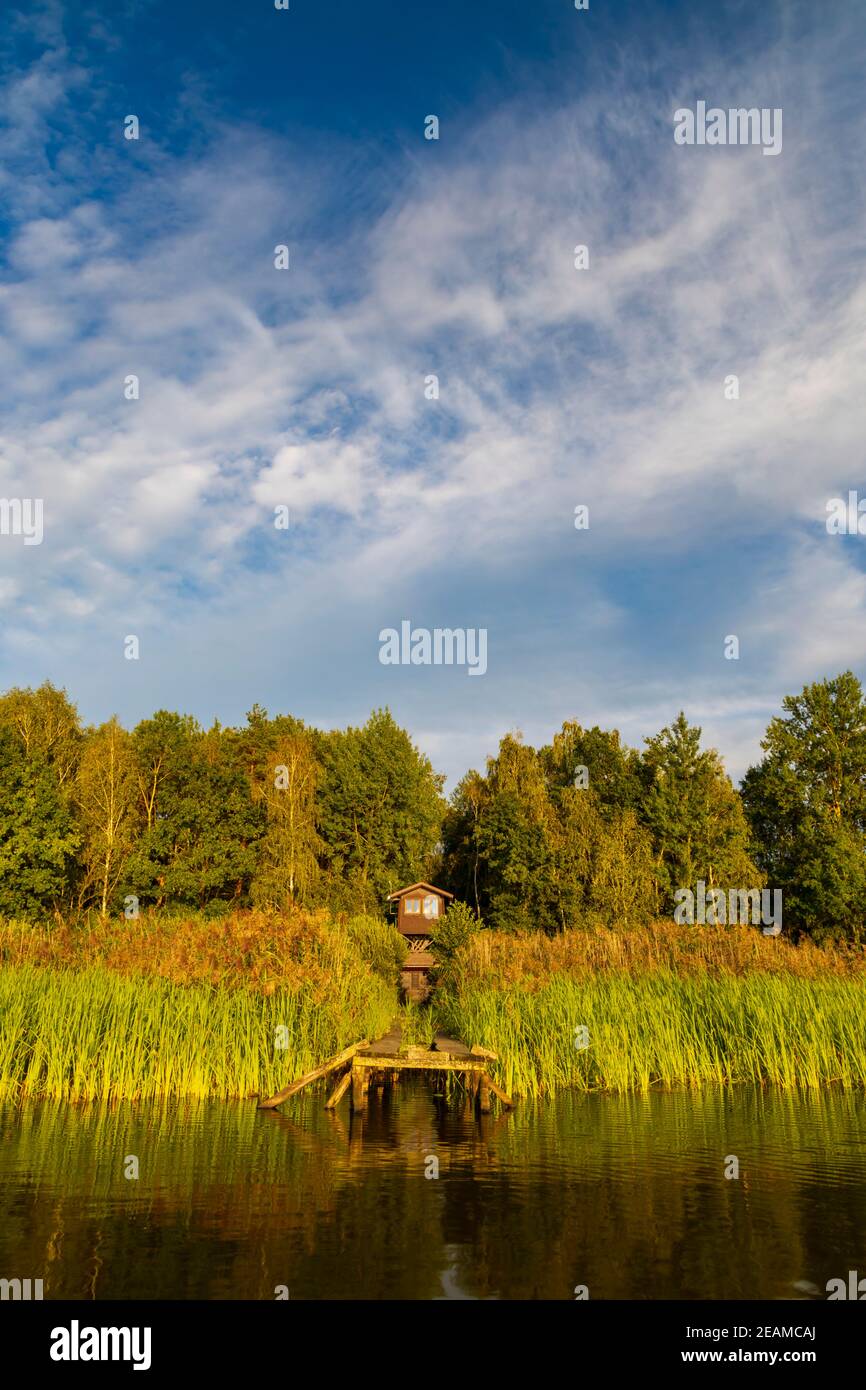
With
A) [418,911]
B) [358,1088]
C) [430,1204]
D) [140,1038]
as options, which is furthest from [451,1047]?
[418,911]

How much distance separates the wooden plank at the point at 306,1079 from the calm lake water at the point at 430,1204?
0.36m

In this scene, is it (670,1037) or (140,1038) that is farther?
(670,1037)

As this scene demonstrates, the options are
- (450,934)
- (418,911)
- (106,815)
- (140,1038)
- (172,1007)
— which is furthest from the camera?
(418,911)

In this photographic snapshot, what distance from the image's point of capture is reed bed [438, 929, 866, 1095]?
18.9m

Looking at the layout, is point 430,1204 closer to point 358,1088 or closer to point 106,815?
point 358,1088

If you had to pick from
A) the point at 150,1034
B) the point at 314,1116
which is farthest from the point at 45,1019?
the point at 314,1116

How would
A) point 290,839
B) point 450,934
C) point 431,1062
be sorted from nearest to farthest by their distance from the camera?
point 431,1062
point 450,934
point 290,839

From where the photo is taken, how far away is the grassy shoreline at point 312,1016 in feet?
54.5

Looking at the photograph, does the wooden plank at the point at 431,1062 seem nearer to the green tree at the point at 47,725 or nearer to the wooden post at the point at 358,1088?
the wooden post at the point at 358,1088

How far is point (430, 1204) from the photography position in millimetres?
10836

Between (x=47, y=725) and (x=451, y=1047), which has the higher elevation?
(x=47, y=725)

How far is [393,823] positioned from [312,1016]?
158ft

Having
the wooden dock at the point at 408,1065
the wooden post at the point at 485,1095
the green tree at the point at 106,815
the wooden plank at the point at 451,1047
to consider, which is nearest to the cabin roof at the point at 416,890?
the green tree at the point at 106,815
